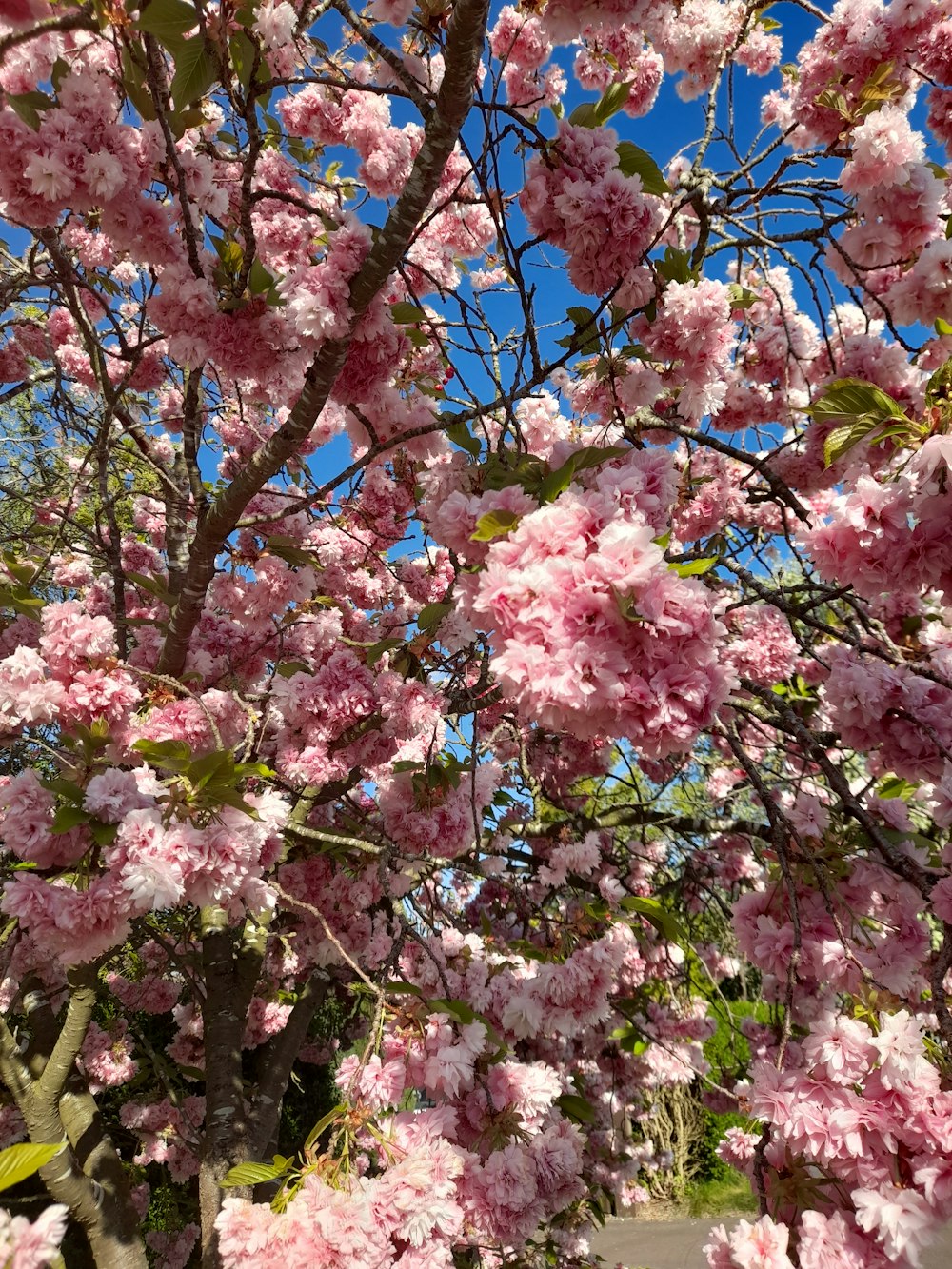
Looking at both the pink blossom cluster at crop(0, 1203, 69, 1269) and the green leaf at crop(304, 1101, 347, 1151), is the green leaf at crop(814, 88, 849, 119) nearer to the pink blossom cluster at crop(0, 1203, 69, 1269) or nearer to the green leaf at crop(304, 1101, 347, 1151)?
the green leaf at crop(304, 1101, 347, 1151)

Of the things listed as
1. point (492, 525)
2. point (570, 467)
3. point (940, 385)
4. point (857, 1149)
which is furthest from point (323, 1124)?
point (940, 385)

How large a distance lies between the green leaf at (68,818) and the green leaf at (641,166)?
203cm

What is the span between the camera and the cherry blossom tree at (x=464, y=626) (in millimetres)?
1255

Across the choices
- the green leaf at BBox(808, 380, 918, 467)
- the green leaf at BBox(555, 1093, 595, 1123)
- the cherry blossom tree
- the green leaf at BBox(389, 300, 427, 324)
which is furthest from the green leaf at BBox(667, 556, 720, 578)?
the green leaf at BBox(555, 1093, 595, 1123)

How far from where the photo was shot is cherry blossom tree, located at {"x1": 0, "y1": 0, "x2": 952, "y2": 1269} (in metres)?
1.25

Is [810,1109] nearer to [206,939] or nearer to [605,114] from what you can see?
[605,114]

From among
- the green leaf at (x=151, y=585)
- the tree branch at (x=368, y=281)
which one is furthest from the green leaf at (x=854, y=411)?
the green leaf at (x=151, y=585)

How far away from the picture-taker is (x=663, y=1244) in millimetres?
8703

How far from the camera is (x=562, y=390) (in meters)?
3.15

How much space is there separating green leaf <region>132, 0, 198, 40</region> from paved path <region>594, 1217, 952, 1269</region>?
9.92 metres

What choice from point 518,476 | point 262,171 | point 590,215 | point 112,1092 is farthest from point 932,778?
point 112,1092

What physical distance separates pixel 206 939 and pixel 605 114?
3765mm

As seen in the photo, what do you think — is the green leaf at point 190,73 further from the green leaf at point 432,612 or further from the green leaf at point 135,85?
the green leaf at point 432,612

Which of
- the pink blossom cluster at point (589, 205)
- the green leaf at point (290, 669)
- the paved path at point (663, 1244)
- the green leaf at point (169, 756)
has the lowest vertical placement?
the paved path at point (663, 1244)
